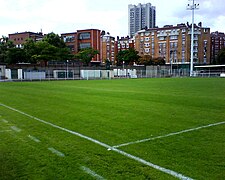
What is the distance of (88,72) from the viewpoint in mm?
57938

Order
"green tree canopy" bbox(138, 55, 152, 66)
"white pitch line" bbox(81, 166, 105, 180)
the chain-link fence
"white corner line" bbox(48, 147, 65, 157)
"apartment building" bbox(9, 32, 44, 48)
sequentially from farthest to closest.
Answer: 1. "apartment building" bbox(9, 32, 44, 48)
2. "green tree canopy" bbox(138, 55, 152, 66)
3. the chain-link fence
4. "white corner line" bbox(48, 147, 65, 157)
5. "white pitch line" bbox(81, 166, 105, 180)

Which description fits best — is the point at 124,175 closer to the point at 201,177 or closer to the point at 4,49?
the point at 201,177

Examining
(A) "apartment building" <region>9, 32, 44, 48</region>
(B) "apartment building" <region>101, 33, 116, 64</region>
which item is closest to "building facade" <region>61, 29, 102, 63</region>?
(A) "apartment building" <region>9, 32, 44, 48</region>

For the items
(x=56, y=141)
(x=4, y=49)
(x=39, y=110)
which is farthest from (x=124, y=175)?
(x=4, y=49)

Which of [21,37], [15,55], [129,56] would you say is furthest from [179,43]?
[15,55]

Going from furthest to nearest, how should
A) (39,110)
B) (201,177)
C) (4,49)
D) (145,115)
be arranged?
(4,49), (39,110), (145,115), (201,177)

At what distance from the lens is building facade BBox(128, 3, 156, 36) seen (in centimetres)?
17000

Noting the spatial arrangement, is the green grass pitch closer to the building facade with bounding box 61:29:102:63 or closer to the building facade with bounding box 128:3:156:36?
the building facade with bounding box 61:29:102:63

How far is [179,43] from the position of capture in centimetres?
10588

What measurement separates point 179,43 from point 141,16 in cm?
7193

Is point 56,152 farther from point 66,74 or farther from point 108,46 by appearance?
point 108,46

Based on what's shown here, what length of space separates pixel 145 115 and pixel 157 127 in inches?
75.2

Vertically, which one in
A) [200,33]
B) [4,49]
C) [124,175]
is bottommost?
[124,175]

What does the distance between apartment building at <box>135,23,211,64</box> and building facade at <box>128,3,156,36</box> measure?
6044 centimetres
